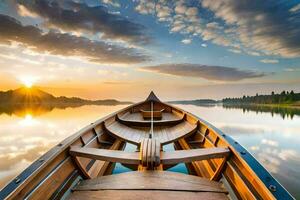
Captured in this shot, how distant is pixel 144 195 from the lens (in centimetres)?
210

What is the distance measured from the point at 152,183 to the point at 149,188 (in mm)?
101

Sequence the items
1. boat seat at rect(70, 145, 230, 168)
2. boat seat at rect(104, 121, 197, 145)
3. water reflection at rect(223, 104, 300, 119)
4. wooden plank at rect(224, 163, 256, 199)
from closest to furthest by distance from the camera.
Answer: wooden plank at rect(224, 163, 256, 199), boat seat at rect(70, 145, 230, 168), boat seat at rect(104, 121, 197, 145), water reflection at rect(223, 104, 300, 119)

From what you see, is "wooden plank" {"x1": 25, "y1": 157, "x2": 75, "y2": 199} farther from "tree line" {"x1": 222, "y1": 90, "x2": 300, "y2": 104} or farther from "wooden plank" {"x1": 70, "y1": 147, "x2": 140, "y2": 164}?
"tree line" {"x1": 222, "y1": 90, "x2": 300, "y2": 104}

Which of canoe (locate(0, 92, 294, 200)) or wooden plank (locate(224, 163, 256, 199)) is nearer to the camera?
canoe (locate(0, 92, 294, 200))

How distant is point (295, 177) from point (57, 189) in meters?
8.14

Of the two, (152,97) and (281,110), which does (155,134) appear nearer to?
(152,97)

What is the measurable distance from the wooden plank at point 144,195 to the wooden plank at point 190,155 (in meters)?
0.45

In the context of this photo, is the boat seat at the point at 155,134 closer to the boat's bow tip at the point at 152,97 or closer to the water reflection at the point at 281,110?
the boat's bow tip at the point at 152,97

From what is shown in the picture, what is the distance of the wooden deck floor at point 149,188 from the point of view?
84.4 inches

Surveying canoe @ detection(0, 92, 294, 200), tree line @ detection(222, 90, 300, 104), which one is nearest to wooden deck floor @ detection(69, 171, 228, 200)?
canoe @ detection(0, 92, 294, 200)

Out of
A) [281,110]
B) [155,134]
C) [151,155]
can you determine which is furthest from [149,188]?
[281,110]

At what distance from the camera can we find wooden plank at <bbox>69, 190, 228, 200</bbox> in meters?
2.09

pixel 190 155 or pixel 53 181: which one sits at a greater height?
pixel 190 155

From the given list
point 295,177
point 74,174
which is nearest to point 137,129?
point 74,174
